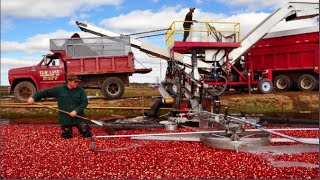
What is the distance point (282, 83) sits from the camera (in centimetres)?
2058

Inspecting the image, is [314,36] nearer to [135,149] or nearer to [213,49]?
[213,49]

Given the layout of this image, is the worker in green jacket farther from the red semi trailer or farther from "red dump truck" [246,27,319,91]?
"red dump truck" [246,27,319,91]

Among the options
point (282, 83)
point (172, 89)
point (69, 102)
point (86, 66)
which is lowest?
point (69, 102)

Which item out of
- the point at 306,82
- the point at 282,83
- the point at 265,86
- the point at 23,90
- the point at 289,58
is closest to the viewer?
the point at 23,90

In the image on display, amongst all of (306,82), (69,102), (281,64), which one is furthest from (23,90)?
(306,82)

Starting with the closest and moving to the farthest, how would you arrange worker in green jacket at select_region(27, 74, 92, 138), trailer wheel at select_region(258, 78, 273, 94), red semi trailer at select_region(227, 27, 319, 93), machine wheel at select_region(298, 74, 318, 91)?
worker in green jacket at select_region(27, 74, 92, 138), trailer wheel at select_region(258, 78, 273, 94), red semi trailer at select_region(227, 27, 319, 93), machine wheel at select_region(298, 74, 318, 91)

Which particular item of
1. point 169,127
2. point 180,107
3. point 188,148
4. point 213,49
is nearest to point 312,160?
point 188,148

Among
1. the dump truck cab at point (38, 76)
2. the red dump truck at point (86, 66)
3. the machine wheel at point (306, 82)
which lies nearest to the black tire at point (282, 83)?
the machine wheel at point (306, 82)

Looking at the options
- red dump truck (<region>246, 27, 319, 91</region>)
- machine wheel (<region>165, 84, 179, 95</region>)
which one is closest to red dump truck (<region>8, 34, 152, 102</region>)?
machine wheel (<region>165, 84, 179, 95</region>)

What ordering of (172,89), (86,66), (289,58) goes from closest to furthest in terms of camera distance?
(172,89) → (86,66) → (289,58)

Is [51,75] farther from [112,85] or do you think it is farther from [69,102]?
[69,102]

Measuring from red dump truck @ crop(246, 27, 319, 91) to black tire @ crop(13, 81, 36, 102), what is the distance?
33.9 feet

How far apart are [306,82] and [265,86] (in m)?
2.30

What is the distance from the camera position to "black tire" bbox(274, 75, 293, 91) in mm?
20328
